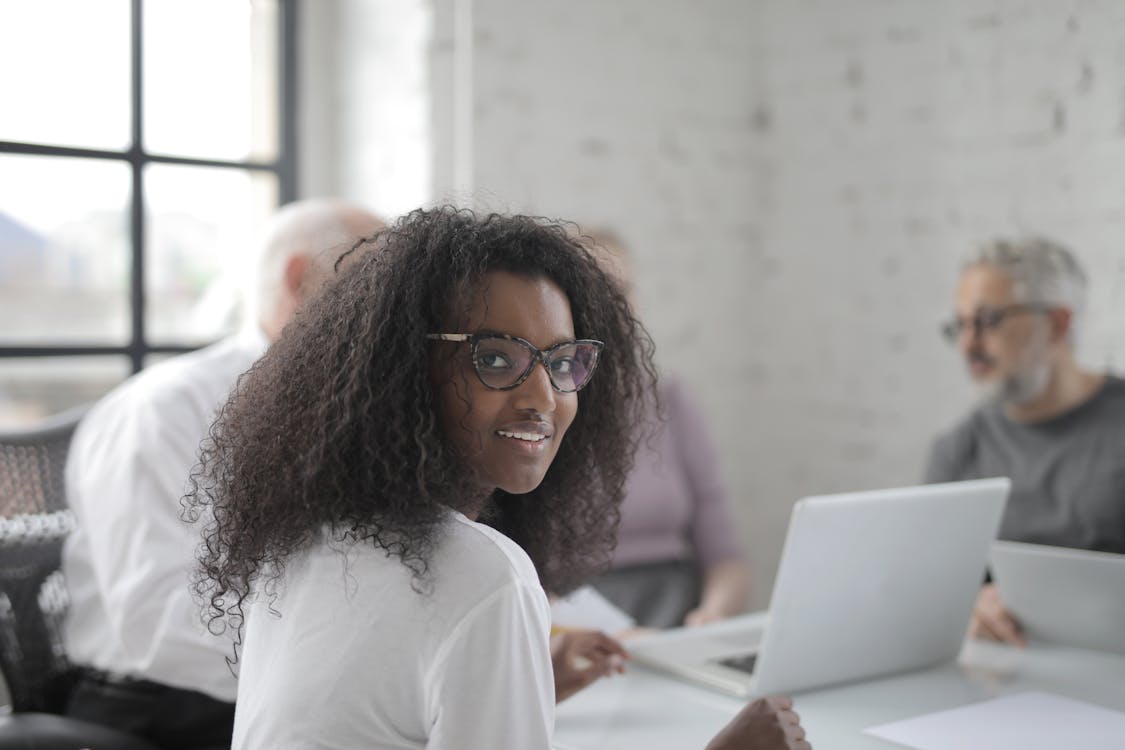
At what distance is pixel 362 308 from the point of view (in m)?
1.25

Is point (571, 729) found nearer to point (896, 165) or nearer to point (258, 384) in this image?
point (258, 384)

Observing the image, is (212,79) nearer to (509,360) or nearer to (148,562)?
(148,562)

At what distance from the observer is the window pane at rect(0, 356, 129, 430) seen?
2.79m

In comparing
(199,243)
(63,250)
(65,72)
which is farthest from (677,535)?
(65,72)

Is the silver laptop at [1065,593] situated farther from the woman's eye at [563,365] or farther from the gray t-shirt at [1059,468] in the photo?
the woman's eye at [563,365]

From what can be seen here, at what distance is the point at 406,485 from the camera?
118cm

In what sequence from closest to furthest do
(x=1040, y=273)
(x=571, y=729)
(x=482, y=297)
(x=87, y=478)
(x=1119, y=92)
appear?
1. (x=482, y=297)
2. (x=571, y=729)
3. (x=87, y=478)
4. (x=1040, y=273)
5. (x=1119, y=92)

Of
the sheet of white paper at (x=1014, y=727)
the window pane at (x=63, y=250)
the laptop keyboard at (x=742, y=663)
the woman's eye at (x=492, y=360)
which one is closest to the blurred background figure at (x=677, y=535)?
the laptop keyboard at (x=742, y=663)

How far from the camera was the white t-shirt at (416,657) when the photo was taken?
1073 mm

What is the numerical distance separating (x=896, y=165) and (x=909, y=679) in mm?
2099

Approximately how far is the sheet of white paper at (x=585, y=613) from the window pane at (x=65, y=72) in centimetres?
165

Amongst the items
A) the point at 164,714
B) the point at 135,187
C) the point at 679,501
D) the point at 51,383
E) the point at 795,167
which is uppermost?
the point at 795,167

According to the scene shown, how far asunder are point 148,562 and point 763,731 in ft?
3.80

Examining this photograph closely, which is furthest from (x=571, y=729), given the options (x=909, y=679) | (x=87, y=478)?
(x=87, y=478)
